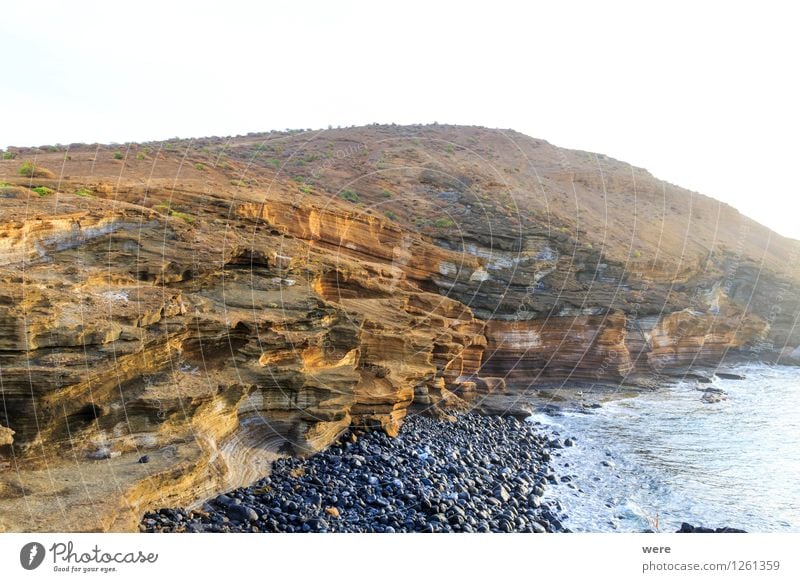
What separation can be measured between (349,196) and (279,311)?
1707 cm

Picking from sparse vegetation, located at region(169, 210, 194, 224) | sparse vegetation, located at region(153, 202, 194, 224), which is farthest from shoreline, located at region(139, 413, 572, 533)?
sparse vegetation, located at region(153, 202, 194, 224)

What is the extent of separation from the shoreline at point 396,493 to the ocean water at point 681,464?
1084mm

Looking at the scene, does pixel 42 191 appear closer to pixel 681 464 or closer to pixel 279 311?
pixel 279 311

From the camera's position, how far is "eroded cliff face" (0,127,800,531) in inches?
316

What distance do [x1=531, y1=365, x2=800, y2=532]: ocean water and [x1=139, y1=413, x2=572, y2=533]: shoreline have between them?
1084 mm

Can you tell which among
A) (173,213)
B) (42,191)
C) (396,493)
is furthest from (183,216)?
(396,493)

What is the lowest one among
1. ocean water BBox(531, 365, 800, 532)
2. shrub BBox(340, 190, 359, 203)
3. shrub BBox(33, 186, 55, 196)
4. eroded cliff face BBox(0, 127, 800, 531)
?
ocean water BBox(531, 365, 800, 532)

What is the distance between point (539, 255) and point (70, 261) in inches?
879

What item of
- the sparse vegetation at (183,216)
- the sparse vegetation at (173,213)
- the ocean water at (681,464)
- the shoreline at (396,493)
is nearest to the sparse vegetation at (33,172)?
the sparse vegetation at (173,213)

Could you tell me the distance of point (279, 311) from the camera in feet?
40.8

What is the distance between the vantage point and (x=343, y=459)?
1214 cm

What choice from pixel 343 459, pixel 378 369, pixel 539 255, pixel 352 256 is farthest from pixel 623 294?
pixel 343 459

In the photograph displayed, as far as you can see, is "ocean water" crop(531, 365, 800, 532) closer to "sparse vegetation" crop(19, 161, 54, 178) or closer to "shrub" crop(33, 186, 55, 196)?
"shrub" crop(33, 186, 55, 196)
